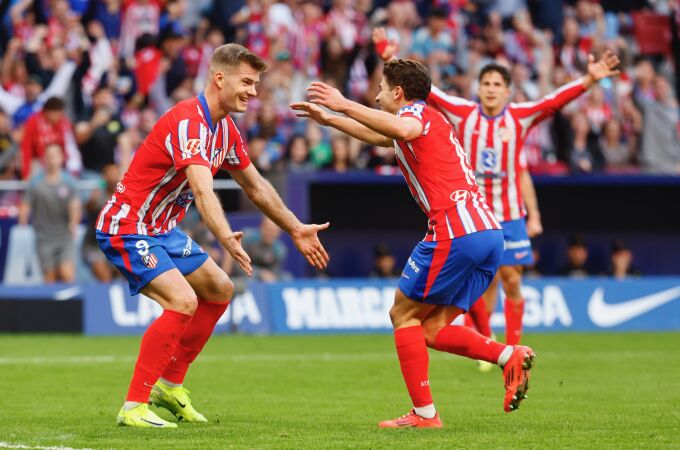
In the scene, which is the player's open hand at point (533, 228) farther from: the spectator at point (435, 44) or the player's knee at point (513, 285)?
the spectator at point (435, 44)

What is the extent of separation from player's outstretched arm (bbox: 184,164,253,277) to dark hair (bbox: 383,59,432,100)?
4.31 ft

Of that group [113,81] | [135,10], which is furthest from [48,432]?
[135,10]

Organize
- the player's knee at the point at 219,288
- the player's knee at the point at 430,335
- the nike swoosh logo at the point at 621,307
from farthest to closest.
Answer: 1. the nike swoosh logo at the point at 621,307
2. the player's knee at the point at 219,288
3. the player's knee at the point at 430,335

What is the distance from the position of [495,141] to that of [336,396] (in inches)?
126

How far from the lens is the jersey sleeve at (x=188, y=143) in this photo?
A: 304 inches

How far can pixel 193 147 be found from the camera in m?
7.73

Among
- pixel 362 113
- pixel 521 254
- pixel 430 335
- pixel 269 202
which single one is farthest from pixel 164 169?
pixel 521 254

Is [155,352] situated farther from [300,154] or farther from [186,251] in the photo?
[300,154]

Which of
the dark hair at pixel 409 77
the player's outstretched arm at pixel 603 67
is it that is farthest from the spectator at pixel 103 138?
the dark hair at pixel 409 77

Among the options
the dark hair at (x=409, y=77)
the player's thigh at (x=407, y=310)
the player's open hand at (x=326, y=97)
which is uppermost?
the dark hair at (x=409, y=77)

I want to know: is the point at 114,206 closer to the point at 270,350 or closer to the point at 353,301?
the point at 270,350

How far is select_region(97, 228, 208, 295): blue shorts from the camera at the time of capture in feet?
26.1

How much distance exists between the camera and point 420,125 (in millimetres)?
7766

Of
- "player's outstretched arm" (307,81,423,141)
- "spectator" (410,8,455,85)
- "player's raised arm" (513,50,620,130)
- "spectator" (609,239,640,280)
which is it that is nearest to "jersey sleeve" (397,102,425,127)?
"player's outstretched arm" (307,81,423,141)
